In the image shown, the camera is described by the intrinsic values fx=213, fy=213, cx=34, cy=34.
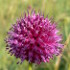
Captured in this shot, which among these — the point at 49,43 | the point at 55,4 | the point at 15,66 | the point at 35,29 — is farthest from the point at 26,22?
the point at 55,4

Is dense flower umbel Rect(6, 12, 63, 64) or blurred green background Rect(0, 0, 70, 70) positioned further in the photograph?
blurred green background Rect(0, 0, 70, 70)

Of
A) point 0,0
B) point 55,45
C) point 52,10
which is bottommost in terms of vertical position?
point 55,45

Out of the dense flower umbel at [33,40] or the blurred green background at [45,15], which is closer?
the dense flower umbel at [33,40]

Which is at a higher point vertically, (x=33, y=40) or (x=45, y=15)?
(x=45, y=15)

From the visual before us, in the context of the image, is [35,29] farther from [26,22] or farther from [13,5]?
[13,5]
